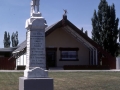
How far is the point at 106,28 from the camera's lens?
185ft

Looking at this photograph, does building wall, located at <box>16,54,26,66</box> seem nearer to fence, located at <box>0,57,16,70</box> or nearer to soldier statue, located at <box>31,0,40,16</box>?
fence, located at <box>0,57,16,70</box>

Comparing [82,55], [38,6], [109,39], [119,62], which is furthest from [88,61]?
[38,6]

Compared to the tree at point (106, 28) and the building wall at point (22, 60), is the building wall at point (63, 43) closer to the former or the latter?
the building wall at point (22, 60)

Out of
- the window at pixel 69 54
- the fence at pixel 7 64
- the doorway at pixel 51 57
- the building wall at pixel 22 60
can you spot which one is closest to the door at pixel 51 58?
the doorway at pixel 51 57

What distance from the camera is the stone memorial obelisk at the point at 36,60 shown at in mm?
14195

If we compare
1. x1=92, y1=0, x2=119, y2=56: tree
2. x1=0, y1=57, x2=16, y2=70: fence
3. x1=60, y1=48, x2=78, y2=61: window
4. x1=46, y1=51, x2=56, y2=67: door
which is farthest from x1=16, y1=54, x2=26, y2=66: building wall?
x1=92, y1=0, x2=119, y2=56: tree

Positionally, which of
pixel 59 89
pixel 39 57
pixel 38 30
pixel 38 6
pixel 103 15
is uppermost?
pixel 103 15

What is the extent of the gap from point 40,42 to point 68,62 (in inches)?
1246

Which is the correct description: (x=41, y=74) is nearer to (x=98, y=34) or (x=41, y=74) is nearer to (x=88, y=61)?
(x=88, y=61)

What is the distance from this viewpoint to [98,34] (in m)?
57.4

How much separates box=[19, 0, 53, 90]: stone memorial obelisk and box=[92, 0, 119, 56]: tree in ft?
136

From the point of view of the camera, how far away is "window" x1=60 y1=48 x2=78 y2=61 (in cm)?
4592

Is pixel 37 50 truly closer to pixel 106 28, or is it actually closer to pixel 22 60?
pixel 22 60

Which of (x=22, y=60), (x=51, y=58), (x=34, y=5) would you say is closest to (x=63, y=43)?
(x=51, y=58)
